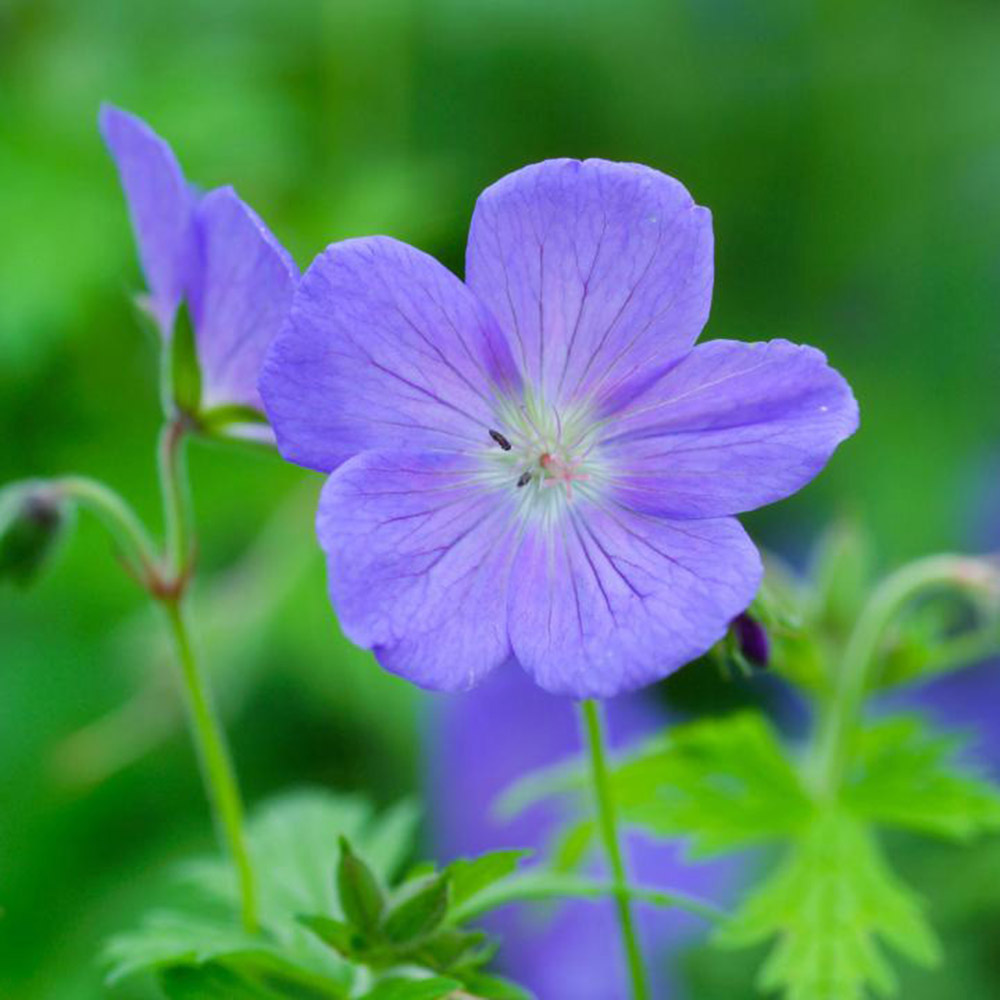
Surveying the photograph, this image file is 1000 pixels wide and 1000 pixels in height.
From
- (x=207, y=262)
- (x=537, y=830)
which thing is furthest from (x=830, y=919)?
(x=537, y=830)

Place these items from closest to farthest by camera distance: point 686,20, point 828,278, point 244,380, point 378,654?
point 378,654 → point 244,380 → point 828,278 → point 686,20

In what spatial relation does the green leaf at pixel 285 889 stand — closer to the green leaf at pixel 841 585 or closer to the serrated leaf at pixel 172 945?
the serrated leaf at pixel 172 945

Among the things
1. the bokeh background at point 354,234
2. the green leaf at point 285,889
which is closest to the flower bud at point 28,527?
the green leaf at point 285,889

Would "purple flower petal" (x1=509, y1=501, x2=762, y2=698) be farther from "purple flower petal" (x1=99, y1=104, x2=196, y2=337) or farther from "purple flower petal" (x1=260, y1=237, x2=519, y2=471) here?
"purple flower petal" (x1=99, y1=104, x2=196, y2=337)

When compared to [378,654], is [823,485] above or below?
above

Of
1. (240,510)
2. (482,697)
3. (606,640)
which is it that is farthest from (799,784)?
(240,510)

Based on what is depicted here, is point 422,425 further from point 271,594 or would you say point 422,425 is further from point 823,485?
point 823,485
